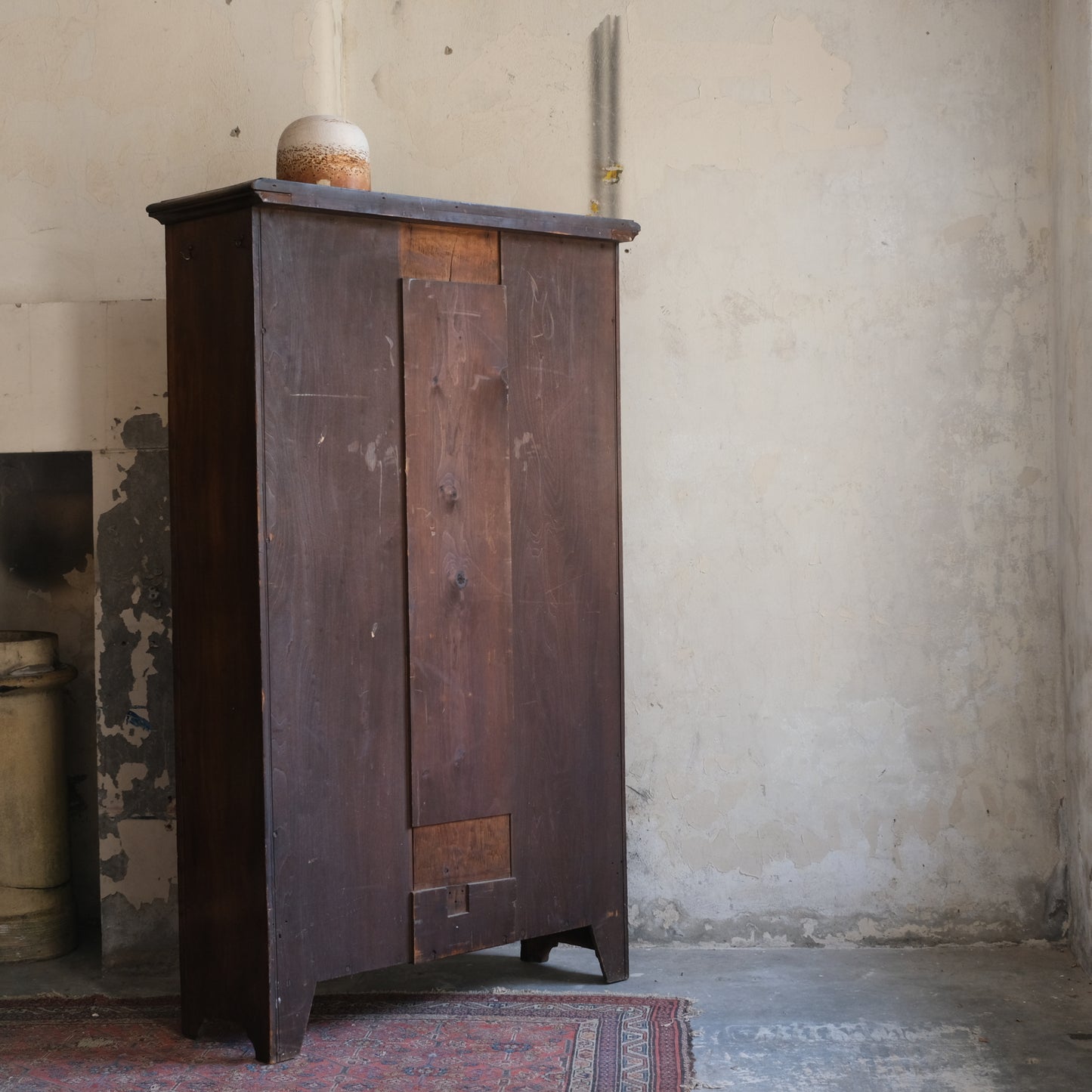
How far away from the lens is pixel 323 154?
2807mm

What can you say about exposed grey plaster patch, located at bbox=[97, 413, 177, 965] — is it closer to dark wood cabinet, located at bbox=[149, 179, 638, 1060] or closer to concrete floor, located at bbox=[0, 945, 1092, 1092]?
concrete floor, located at bbox=[0, 945, 1092, 1092]

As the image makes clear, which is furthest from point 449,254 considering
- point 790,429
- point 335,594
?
point 790,429

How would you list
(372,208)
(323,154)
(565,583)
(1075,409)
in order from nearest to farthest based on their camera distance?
(372,208)
(323,154)
(565,583)
(1075,409)

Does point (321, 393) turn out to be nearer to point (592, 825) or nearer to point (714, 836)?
point (592, 825)

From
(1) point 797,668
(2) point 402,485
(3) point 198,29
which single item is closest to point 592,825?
(1) point 797,668

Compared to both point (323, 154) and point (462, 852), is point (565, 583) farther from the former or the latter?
point (323, 154)

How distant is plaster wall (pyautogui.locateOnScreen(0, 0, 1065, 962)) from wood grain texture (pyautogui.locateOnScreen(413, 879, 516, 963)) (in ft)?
2.12

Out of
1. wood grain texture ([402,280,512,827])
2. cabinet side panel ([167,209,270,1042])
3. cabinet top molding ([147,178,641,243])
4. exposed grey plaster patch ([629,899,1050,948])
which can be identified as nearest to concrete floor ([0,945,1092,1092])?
exposed grey plaster patch ([629,899,1050,948])

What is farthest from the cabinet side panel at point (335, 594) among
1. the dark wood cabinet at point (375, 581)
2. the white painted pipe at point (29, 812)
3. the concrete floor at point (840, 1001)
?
the white painted pipe at point (29, 812)

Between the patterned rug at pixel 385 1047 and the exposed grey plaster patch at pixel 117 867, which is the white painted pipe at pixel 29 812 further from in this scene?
the patterned rug at pixel 385 1047

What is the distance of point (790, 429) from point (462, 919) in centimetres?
165

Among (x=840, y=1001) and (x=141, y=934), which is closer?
(x=840, y=1001)

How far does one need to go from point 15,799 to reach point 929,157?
323cm

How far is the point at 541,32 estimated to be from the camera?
3.42m
